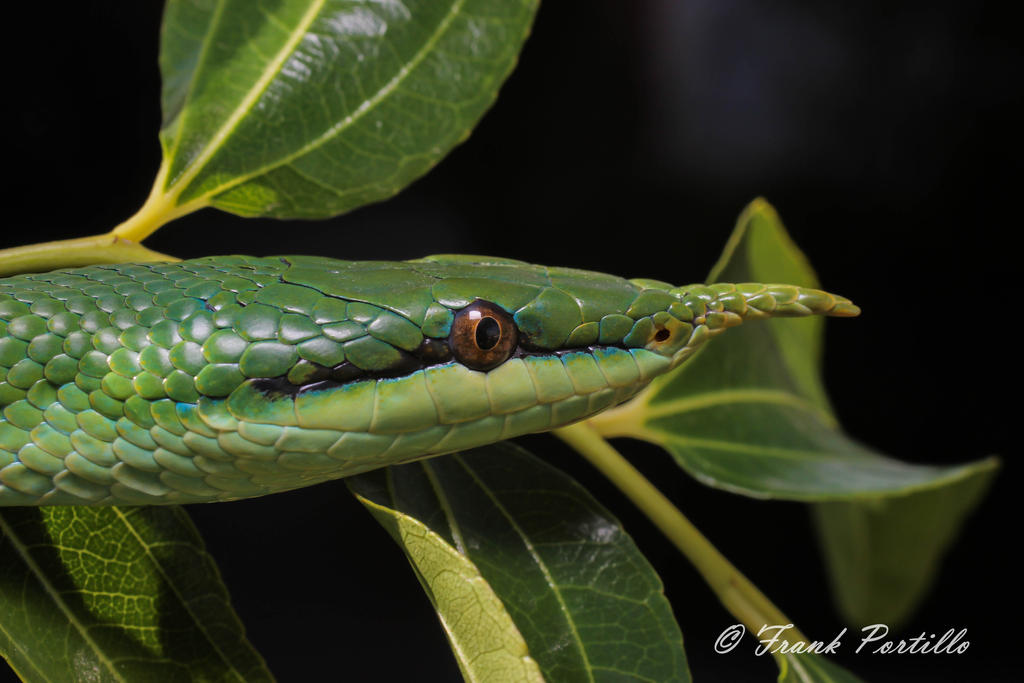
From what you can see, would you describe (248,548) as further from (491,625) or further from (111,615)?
(491,625)

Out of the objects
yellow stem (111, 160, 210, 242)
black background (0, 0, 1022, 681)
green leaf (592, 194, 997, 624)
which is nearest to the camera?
yellow stem (111, 160, 210, 242)

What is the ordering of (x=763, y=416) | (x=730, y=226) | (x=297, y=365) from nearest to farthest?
1. (x=297, y=365)
2. (x=763, y=416)
3. (x=730, y=226)

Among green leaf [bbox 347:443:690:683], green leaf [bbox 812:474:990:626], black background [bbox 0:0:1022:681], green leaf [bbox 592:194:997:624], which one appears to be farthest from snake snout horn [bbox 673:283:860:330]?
black background [bbox 0:0:1022:681]

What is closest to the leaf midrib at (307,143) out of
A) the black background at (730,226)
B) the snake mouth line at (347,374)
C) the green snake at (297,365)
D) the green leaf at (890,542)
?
the green snake at (297,365)

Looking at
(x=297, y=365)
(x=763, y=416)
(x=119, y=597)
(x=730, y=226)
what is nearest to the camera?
(x=297, y=365)

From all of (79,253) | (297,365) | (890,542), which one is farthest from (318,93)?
(890,542)

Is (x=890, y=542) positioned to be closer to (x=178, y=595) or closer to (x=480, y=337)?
(x=480, y=337)

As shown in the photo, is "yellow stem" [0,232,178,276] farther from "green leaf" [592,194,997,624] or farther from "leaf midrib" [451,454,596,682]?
"green leaf" [592,194,997,624]
